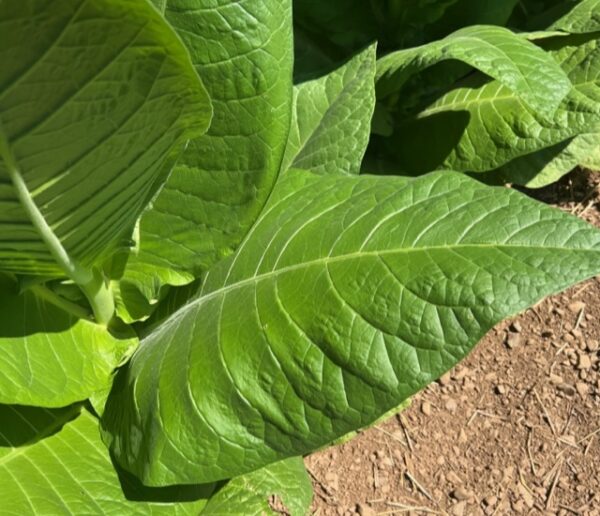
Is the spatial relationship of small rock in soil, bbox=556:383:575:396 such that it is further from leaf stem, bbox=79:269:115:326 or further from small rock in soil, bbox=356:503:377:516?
leaf stem, bbox=79:269:115:326

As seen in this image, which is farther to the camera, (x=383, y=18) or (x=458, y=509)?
(x=383, y=18)

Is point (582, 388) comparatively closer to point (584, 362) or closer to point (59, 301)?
point (584, 362)

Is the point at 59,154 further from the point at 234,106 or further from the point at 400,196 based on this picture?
the point at 400,196

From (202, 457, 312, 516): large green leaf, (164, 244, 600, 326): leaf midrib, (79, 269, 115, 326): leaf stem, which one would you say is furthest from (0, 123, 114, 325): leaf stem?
(202, 457, 312, 516): large green leaf

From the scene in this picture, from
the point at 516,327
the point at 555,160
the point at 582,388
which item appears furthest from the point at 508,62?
the point at 582,388

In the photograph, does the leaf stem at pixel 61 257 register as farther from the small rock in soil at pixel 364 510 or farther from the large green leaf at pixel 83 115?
the small rock in soil at pixel 364 510

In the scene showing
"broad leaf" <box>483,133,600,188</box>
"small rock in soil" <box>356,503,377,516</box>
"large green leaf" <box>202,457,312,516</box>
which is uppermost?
"broad leaf" <box>483,133,600,188</box>

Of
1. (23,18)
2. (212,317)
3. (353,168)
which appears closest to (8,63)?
(23,18)
